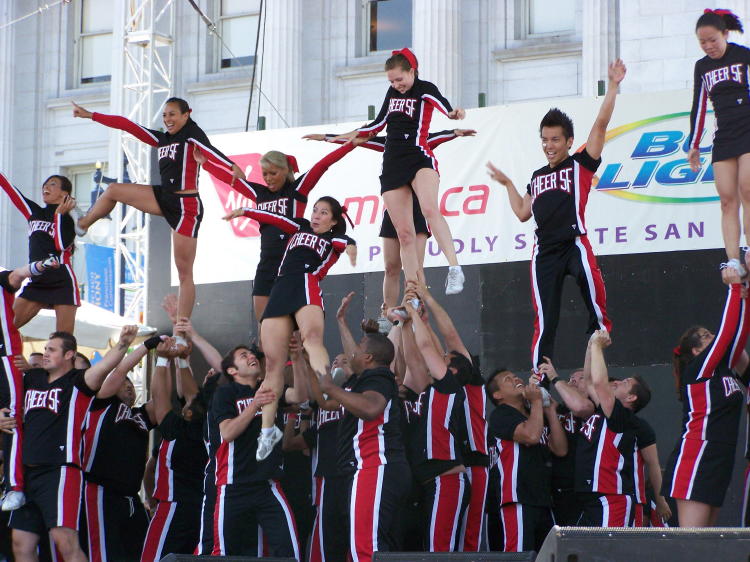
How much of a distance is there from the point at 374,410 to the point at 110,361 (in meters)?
1.95

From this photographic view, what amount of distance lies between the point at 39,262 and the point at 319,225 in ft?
7.03

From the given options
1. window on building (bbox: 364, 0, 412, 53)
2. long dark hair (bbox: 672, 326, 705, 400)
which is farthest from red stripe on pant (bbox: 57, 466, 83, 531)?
window on building (bbox: 364, 0, 412, 53)

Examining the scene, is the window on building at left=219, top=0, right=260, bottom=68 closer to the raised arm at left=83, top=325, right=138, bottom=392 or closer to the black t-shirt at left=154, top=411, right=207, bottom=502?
the black t-shirt at left=154, top=411, right=207, bottom=502

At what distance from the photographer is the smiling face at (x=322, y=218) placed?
8.41 metres

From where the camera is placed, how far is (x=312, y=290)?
8.08 m

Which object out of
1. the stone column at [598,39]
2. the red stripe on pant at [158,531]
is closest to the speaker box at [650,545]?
the red stripe on pant at [158,531]

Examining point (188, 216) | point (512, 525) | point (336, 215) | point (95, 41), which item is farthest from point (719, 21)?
point (95, 41)

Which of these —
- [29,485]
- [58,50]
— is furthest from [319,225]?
[58,50]

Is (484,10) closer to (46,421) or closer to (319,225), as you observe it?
(319,225)

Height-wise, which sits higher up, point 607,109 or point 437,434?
point 607,109

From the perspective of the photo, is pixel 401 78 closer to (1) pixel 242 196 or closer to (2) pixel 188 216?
(2) pixel 188 216

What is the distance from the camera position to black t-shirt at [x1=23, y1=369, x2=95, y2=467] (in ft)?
26.2

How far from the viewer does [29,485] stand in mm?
8039

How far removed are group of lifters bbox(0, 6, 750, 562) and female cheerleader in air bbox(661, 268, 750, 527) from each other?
1 cm
